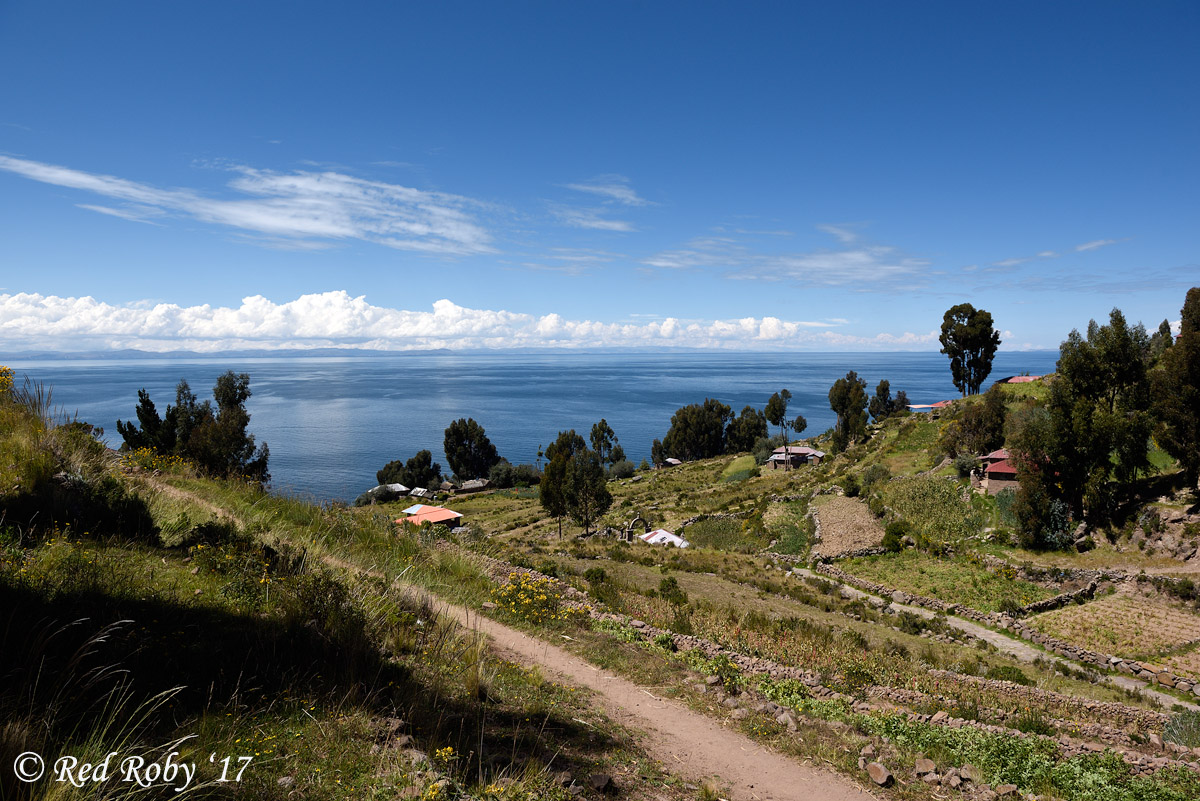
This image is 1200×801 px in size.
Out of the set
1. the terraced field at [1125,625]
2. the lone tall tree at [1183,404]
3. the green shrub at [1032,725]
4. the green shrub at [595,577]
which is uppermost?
the lone tall tree at [1183,404]

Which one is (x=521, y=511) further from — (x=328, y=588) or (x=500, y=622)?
(x=328, y=588)

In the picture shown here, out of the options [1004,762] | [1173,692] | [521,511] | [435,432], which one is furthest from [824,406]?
[1004,762]

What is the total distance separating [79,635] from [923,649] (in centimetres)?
1786

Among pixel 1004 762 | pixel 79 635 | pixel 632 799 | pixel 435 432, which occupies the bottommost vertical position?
pixel 435 432

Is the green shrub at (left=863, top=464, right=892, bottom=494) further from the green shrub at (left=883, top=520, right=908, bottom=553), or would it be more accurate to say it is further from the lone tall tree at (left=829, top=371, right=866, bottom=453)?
the lone tall tree at (left=829, top=371, right=866, bottom=453)

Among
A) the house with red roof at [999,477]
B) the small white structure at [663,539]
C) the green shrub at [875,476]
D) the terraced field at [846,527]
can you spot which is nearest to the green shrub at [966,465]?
the house with red roof at [999,477]

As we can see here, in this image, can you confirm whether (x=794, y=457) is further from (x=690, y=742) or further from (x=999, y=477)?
(x=690, y=742)

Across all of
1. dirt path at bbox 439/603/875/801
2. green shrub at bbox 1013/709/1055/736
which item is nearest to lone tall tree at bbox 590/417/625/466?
green shrub at bbox 1013/709/1055/736

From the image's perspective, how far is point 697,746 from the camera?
233 inches

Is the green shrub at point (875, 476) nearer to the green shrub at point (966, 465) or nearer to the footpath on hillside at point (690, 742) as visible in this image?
the green shrub at point (966, 465)

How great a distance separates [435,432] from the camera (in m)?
122

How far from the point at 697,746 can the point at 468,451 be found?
8185 centimetres

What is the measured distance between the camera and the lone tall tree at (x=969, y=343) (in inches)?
2216

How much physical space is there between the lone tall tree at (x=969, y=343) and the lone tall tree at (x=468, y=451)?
2476 inches
